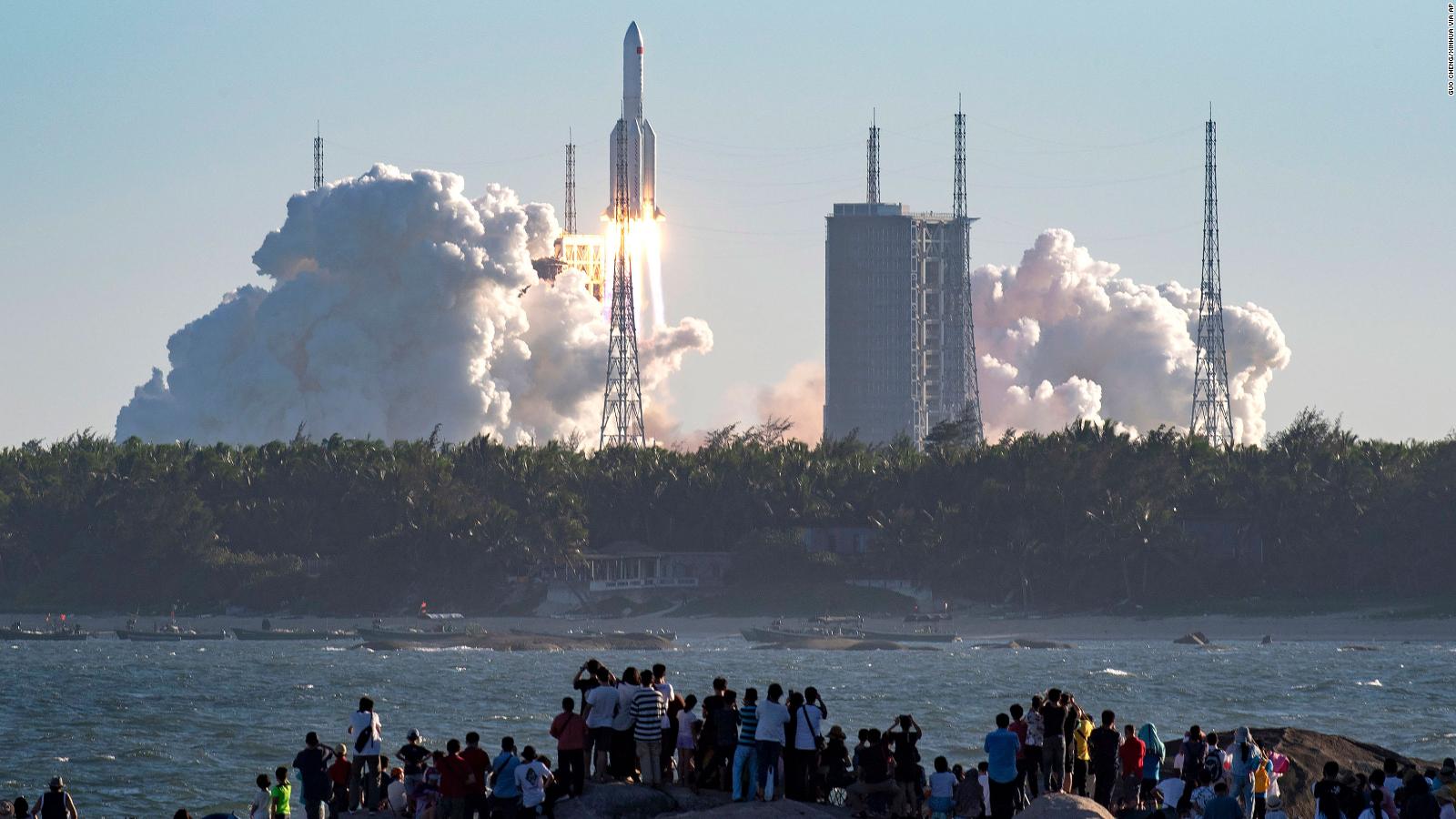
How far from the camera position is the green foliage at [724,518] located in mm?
136000

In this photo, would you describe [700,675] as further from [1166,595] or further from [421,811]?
[421,811]

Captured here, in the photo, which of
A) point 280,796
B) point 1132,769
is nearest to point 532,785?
point 280,796

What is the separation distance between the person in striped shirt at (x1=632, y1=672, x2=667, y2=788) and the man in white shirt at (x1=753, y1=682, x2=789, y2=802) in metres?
1.49

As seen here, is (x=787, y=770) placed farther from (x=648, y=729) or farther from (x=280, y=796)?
(x=280, y=796)

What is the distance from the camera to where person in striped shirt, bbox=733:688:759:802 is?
3441 cm

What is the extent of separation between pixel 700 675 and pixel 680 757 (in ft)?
207

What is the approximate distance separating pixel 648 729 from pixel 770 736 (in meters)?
1.93

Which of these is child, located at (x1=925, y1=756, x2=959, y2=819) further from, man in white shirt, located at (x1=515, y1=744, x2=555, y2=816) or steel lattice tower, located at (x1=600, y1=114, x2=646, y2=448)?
steel lattice tower, located at (x1=600, y1=114, x2=646, y2=448)

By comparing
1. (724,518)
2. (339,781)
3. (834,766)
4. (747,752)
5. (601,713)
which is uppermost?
(724,518)

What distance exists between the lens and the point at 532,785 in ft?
111

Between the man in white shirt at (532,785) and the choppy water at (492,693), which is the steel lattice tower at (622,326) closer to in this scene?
the choppy water at (492,693)

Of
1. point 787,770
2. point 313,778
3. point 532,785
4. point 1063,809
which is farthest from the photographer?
point 313,778

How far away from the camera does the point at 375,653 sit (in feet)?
398

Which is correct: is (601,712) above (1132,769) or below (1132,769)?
above
